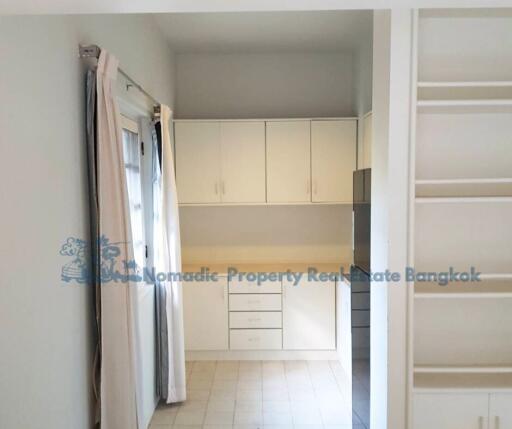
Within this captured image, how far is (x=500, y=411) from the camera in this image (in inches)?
76.2

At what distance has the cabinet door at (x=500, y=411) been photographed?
1.93 metres

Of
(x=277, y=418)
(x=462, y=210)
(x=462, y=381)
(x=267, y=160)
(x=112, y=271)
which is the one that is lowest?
(x=277, y=418)

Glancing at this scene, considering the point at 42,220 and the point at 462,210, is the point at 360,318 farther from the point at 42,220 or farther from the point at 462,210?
the point at 42,220

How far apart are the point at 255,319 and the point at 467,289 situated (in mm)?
2414

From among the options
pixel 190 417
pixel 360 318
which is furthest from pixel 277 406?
pixel 360 318

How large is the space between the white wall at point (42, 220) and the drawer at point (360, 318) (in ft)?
5.19

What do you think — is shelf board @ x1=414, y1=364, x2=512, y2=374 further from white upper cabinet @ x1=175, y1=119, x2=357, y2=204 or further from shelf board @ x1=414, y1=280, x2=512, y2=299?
white upper cabinet @ x1=175, y1=119, x2=357, y2=204

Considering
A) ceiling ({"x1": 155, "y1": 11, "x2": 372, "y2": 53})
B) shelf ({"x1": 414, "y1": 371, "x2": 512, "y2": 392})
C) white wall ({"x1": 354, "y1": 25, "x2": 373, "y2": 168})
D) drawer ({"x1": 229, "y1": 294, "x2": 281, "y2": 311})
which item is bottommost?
drawer ({"x1": 229, "y1": 294, "x2": 281, "y2": 311})

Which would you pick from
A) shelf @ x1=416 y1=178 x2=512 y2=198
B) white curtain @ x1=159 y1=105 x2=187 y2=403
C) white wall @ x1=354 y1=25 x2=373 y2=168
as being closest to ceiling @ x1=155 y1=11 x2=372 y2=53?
white wall @ x1=354 y1=25 x2=373 y2=168

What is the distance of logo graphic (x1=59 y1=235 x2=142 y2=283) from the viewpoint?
5.92ft

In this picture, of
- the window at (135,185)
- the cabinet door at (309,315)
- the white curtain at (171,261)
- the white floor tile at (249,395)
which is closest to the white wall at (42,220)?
the window at (135,185)

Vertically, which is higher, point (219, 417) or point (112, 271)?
point (112, 271)

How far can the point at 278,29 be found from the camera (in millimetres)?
3730

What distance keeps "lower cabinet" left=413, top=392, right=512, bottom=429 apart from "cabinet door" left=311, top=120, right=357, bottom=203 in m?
2.46
